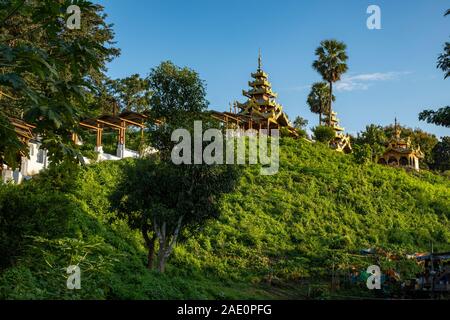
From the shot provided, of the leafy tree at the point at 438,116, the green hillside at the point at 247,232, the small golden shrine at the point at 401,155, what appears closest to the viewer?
the green hillside at the point at 247,232

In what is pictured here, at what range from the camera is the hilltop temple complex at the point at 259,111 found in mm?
44562

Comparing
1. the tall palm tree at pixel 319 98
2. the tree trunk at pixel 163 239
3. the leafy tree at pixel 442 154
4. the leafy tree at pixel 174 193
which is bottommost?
the tree trunk at pixel 163 239

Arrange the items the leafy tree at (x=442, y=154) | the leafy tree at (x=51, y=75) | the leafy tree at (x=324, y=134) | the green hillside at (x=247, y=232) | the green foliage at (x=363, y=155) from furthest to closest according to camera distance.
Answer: the leafy tree at (x=442, y=154), the leafy tree at (x=324, y=134), the green foliage at (x=363, y=155), the green hillside at (x=247, y=232), the leafy tree at (x=51, y=75)

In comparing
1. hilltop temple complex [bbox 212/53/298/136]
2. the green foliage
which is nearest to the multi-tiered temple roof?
hilltop temple complex [bbox 212/53/298/136]

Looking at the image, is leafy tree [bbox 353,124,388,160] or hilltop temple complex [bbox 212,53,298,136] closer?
hilltop temple complex [bbox 212,53,298,136]

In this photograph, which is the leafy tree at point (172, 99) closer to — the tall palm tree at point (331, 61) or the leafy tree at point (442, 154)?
the tall palm tree at point (331, 61)

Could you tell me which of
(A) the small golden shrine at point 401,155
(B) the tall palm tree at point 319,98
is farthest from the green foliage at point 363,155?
(B) the tall palm tree at point 319,98

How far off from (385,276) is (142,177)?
12.0 m

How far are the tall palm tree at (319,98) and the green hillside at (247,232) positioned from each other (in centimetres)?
1836

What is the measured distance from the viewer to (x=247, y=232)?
86.3ft

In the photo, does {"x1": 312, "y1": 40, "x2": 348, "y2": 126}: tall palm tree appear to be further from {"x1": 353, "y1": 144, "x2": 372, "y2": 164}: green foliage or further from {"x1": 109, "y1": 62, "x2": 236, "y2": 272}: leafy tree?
{"x1": 109, "y1": 62, "x2": 236, "y2": 272}: leafy tree

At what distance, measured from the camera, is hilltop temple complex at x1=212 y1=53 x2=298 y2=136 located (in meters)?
44.6

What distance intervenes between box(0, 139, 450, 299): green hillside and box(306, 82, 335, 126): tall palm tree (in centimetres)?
1836
